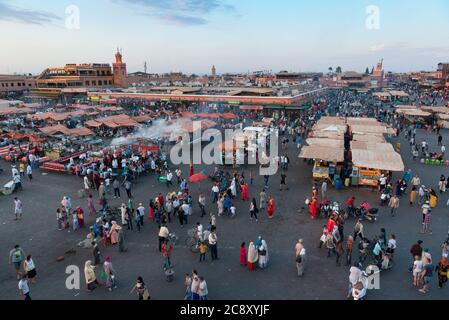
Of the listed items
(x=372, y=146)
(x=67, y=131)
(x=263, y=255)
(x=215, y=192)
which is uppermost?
(x=67, y=131)

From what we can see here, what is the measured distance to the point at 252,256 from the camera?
10664mm

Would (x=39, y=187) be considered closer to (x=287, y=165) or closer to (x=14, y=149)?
(x=14, y=149)

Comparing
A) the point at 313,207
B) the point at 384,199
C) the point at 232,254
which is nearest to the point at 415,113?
the point at 384,199

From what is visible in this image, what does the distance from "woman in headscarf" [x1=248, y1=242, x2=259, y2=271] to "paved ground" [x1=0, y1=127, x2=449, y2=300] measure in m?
0.24

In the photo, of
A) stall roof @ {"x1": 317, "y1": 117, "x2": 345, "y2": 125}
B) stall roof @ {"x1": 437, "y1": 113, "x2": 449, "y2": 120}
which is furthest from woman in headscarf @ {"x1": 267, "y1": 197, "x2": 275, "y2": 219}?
stall roof @ {"x1": 437, "y1": 113, "x2": 449, "y2": 120}

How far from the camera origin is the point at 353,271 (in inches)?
356

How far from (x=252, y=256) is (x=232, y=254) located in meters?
1.36

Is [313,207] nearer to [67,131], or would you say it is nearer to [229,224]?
[229,224]

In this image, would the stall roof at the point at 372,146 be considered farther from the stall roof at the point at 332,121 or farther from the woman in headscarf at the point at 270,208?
the woman in headscarf at the point at 270,208

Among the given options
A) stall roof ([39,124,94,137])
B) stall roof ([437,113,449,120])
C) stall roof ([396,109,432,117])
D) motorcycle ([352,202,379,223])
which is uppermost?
stall roof ([396,109,432,117])

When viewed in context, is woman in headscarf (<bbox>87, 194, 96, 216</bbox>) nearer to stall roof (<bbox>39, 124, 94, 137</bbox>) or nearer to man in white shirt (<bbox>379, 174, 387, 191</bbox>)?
man in white shirt (<bbox>379, 174, 387, 191</bbox>)

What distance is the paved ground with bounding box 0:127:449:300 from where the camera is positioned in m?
9.70

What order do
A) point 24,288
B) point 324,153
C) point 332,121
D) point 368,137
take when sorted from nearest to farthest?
point 24,288, point 324,153, point 368,137, point 332,121

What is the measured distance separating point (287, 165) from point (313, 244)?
34.3 feet
